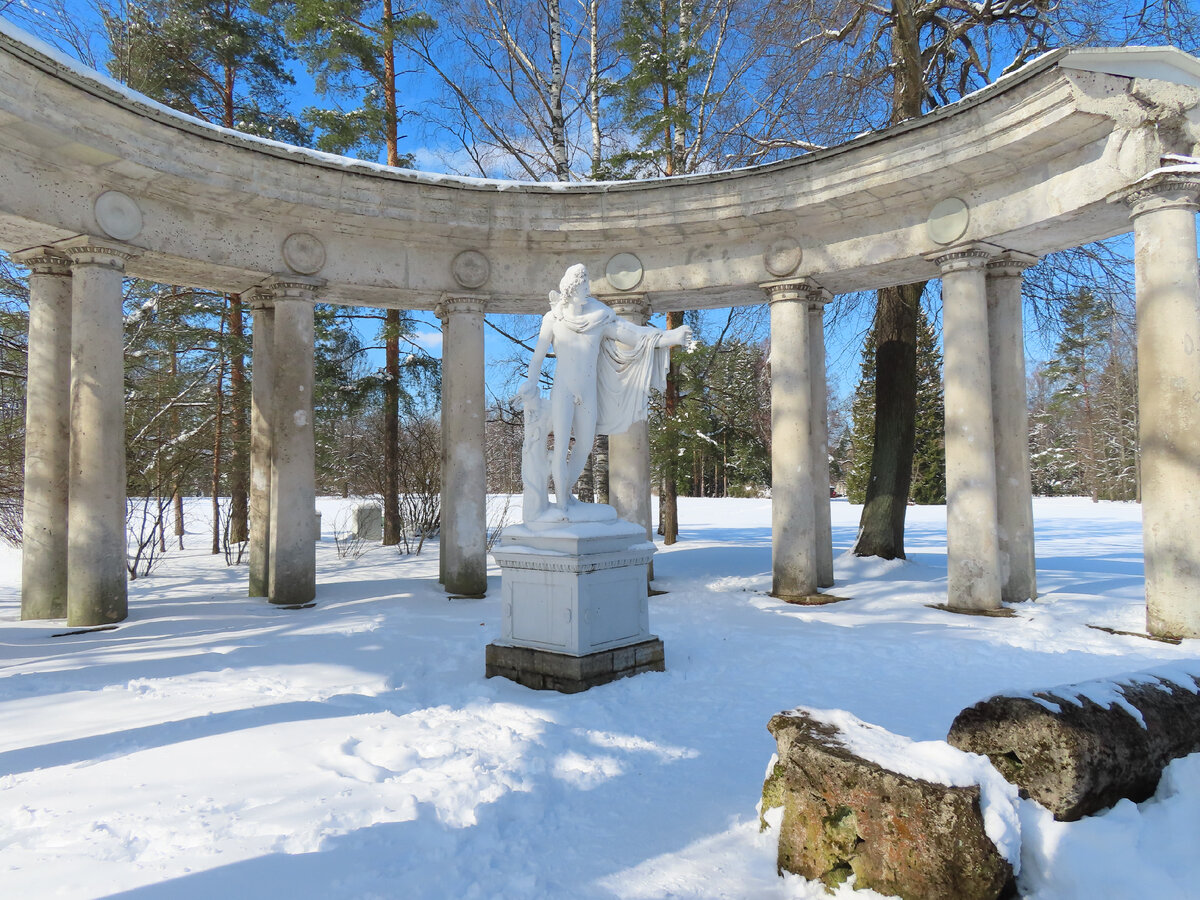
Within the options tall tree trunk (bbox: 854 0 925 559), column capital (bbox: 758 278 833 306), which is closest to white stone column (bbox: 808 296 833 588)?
column capital (bbox: 758 278 833 306)

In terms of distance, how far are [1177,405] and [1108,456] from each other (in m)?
34.4

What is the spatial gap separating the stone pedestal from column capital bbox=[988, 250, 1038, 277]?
6.23 meters

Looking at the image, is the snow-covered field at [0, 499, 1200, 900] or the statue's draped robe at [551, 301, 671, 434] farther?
the statue's draped robe at [551, 301, 671, 434]

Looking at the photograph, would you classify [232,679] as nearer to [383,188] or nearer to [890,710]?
[890,710]

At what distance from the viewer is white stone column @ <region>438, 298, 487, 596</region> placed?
10.3 meters

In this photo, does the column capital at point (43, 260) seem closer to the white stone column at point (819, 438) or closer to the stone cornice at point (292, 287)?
the stone cornice at point (292, 287)

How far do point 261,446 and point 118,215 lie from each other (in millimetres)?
3386

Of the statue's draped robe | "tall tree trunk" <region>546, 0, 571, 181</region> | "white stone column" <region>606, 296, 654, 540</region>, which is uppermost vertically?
"tall tree trunk" <region>546, 0, 571, 181</region>

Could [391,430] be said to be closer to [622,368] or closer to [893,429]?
[893,429]

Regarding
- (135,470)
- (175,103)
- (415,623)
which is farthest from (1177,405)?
(175,103)

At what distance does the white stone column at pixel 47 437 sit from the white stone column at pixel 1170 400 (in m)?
11.4

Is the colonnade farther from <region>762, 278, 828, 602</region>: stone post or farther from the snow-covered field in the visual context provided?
the snow-covered field

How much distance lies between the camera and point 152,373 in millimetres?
14391

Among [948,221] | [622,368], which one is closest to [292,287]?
[622,368]
